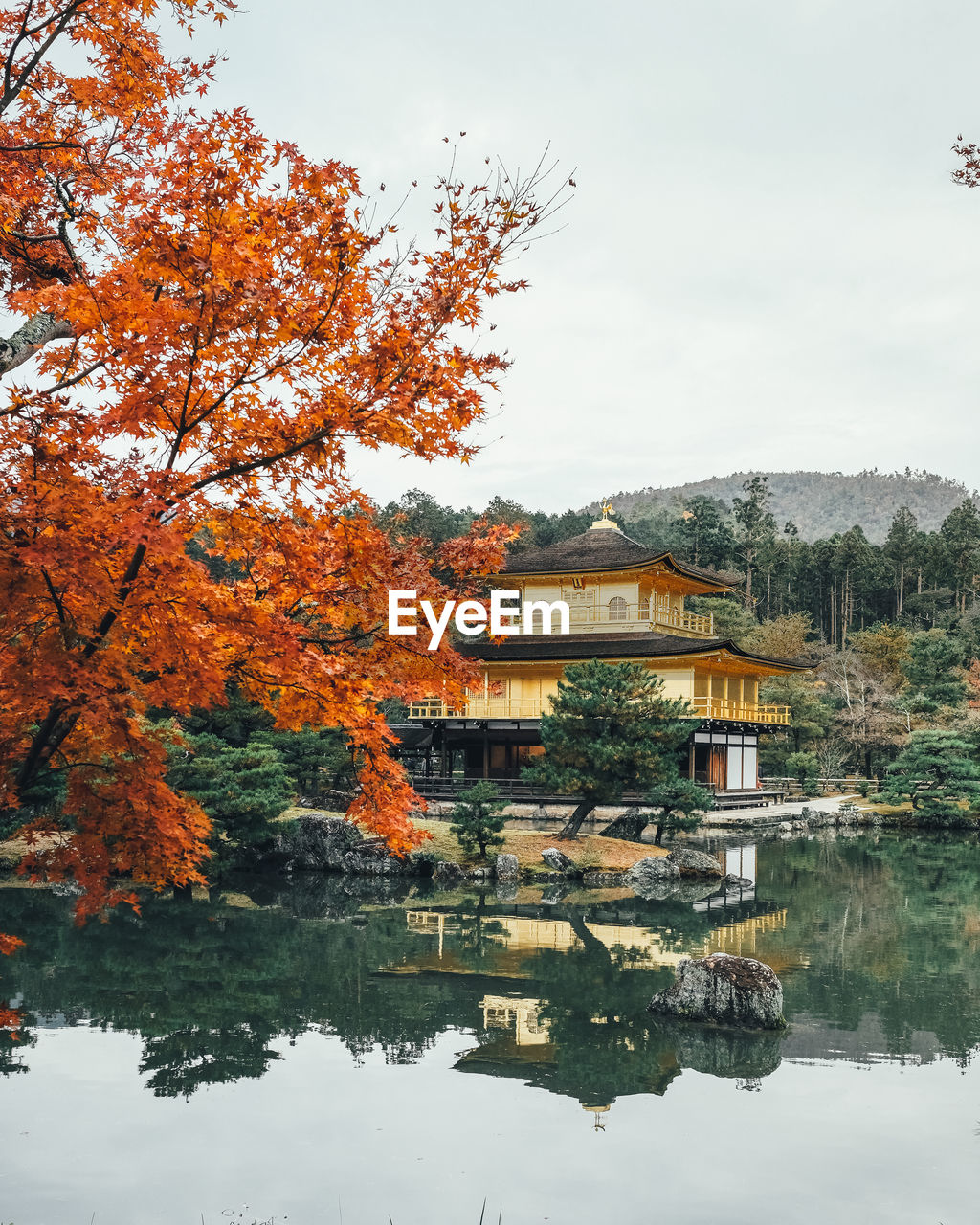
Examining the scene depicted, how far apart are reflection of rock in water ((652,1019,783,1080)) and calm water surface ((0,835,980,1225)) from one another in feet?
0.12

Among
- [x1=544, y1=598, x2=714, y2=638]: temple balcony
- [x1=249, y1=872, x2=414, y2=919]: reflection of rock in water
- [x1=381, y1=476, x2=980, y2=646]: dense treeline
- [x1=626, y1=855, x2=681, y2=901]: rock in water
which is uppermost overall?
[x1=381, y1=476, x2=980, y2=646]: dense treeline

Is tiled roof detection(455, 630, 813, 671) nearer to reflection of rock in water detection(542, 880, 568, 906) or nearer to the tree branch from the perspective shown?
reflection of rock in water detection(542, 880, 568, 906)

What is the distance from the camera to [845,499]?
14925cm

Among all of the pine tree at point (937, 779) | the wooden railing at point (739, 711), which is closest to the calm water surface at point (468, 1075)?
the wooden railing at point (739, 711)

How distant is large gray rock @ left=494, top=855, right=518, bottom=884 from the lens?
20391 millimetres

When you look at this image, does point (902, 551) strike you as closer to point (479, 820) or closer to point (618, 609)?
point (618, 609)

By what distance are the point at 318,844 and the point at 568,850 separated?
536 centimetres

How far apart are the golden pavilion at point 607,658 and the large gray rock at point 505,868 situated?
10560mm

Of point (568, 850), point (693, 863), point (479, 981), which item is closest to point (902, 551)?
point (693, 863)

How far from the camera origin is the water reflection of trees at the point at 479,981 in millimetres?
9234

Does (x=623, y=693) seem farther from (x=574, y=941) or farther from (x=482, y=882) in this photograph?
(x=574, y=941)

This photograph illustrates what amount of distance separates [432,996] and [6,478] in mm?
8141

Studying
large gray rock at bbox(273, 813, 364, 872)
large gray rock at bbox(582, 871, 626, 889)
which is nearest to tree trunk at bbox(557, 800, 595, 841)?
large gray rock at bbox(582, 871, 626, 889)

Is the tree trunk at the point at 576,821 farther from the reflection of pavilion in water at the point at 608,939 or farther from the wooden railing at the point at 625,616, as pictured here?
the wooden railing at the point at 625,616
